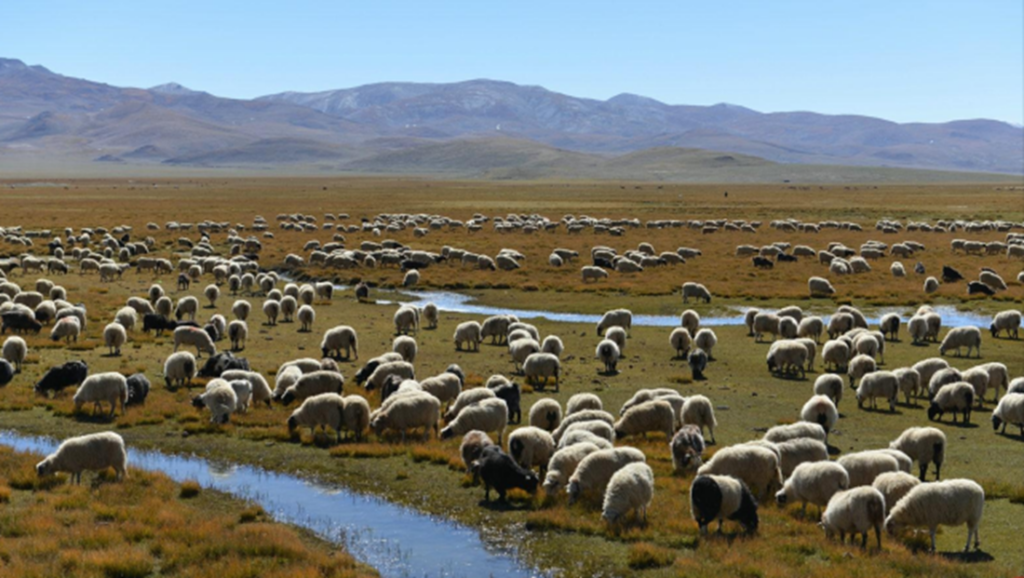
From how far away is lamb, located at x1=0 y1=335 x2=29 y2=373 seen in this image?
2053 centimetres

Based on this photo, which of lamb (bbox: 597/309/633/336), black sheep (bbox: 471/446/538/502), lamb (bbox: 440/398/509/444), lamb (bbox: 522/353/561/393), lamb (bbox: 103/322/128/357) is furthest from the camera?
lamb (bbox: 597/309/633/336)

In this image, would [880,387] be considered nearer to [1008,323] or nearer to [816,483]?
[816,483]

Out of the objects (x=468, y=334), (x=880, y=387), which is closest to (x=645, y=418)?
(x=880, y=387)

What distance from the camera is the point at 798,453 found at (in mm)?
12961

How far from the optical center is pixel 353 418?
628 inches

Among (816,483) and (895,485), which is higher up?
(895,485)

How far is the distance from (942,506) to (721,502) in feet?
8.13

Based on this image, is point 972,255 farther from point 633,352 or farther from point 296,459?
point 296,459

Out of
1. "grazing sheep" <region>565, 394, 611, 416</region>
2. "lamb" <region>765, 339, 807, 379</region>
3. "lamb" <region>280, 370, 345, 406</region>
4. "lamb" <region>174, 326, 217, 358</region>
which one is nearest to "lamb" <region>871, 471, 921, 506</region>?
"grazing sheep" <region>565, 394, 611, 416</region>

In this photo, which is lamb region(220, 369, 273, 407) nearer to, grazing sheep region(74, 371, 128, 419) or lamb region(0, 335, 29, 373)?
grazing sheep region(74, 371, 128, 419)

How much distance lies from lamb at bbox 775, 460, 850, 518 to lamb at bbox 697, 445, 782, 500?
1.30 ft

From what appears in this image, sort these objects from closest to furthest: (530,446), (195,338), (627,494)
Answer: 1. (627,494)
2. (530,446)
3. (195,338)

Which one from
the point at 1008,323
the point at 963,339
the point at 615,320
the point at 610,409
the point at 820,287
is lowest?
the point at 610,409

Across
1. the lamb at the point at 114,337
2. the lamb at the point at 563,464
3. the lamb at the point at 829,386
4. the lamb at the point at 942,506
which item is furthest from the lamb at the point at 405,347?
the lamb at the point at 942,506
